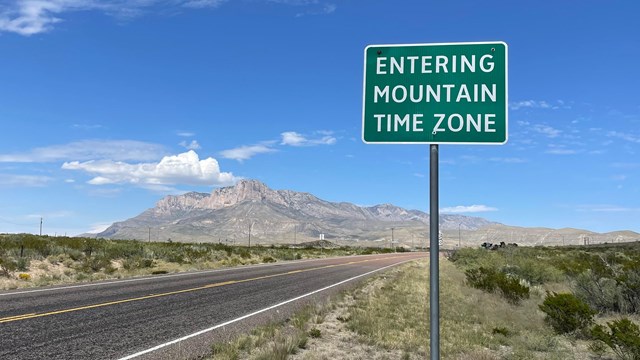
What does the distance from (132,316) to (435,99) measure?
9.73 meters

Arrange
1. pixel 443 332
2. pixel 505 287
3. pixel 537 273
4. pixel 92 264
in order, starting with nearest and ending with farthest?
pixel 443 332, pixel 505 287, pixel 537 273, pixel 92 264

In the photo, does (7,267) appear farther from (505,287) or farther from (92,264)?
(505,287)

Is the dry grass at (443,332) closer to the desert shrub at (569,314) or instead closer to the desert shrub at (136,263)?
the desert shrub at (569,314)

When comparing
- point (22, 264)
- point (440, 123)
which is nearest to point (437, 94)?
point (440, 123)

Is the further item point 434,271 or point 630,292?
point 630,292

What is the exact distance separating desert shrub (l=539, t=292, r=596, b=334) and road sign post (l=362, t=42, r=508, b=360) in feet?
28.3

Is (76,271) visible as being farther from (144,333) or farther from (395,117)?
(395,117)

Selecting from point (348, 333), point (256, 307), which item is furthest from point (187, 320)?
point (348, 333)

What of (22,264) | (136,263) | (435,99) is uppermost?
(435,99)

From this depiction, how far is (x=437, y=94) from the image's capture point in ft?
11.9

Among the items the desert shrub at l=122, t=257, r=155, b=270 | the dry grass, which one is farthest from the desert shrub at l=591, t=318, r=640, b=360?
the desert shrub at l=122, t=257, r=155, b=270

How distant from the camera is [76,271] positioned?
74.0 ft

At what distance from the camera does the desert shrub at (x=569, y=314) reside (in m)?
10.4

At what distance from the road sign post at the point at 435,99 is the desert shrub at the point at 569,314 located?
8616mm
